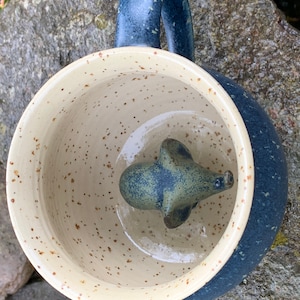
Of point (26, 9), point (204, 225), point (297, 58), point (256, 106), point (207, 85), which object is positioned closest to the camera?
point (207, 85)

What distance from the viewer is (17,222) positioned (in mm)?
782

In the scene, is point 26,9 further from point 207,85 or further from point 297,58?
point 207,85

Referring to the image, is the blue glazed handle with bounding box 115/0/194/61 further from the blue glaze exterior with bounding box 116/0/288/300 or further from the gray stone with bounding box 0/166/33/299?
the gray stone with bounding box 0/166/33/299

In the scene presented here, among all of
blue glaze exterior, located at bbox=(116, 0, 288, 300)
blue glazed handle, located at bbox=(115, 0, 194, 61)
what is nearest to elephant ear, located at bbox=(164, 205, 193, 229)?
blue glaze exterior, located at bbox=(116, 0, 288, 300)

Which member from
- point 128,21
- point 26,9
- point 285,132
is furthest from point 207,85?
point 26,9

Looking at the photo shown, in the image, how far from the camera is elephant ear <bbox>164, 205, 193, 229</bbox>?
34.8 inches

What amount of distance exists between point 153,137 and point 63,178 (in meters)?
0.20

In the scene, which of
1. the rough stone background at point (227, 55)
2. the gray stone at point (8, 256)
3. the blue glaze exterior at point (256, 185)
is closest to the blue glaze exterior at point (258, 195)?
the blue glaze exterior at point (256, 185)

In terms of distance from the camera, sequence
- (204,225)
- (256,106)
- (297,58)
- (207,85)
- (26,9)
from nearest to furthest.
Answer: (207,85) → (256,106) → (204,225) → (297,58) → (26,9)

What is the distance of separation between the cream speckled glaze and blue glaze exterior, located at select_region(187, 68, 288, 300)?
Answer: 4 centimetres

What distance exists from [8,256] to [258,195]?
26.4 inches

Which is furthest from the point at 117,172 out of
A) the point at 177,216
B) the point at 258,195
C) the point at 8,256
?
the point at 8,256

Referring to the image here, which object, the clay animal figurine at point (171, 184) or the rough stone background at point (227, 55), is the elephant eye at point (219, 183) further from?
the rough stone background at point (227, 55)

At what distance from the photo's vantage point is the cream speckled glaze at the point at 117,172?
2.34ft
